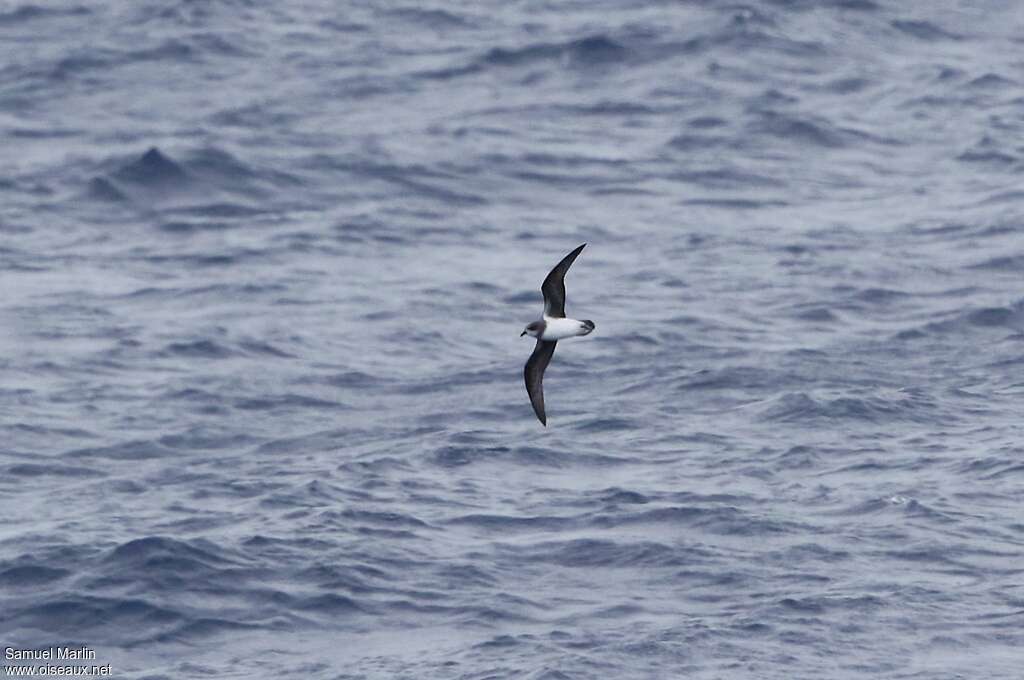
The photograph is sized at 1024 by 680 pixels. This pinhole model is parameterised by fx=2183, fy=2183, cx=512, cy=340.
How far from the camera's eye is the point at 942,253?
88.5 ft

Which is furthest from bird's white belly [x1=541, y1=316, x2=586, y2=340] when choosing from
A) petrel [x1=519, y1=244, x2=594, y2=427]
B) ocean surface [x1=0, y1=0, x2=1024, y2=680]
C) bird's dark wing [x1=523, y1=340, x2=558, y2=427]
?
ocean surface [x1=0, y1=0, x2=1024, y2=680]

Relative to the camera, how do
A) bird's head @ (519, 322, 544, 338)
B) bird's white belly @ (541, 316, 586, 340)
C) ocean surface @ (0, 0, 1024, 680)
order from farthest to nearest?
ocean surface @ (0, 0, 1024, 680) < bird's head @ (519, 322, 544, 338) < bird's white belly @ (541, 316, 586, 340)

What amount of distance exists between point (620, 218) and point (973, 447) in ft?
25.9

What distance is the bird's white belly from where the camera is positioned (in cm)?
1656

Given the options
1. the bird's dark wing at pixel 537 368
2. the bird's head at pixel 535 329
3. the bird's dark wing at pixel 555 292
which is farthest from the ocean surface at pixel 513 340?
the bird's dark wing at pixel 555 292

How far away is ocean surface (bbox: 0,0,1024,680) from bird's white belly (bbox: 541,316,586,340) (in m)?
2.89

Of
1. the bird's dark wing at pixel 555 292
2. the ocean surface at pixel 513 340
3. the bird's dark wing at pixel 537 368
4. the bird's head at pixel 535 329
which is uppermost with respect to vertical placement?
the bird's dark wing at pixel 555 292

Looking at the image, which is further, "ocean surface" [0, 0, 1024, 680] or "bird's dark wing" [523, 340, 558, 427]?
"ocean surface" [0, 0, 1024, 680]

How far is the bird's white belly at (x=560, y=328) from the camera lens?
54.3ft

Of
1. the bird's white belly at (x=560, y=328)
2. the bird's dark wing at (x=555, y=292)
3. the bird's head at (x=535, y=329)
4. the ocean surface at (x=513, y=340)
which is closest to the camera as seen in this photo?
the bird's dark wing at (x=555, y=292)

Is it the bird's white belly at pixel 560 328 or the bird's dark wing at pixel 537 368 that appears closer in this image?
the bird's white belly at pixel 560 328

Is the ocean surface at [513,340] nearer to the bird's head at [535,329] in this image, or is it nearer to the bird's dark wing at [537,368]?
the bird's dark wing at [537,368]

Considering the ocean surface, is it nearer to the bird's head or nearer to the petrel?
the petrel

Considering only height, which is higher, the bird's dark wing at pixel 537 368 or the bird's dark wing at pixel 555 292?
the bird's dark wing at pixel 555 292
